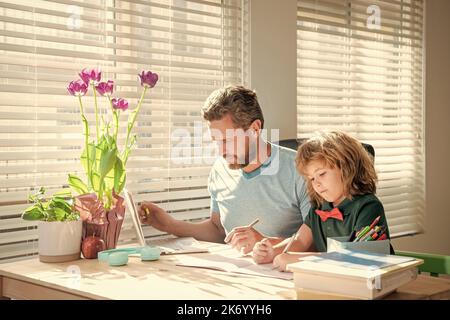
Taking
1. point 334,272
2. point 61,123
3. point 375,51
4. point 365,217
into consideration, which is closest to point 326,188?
point 365,217

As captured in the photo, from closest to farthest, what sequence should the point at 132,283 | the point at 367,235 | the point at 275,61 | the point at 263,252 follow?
the point at 132,283, the point at 367,235, the point at 263,252, the point at 275,61

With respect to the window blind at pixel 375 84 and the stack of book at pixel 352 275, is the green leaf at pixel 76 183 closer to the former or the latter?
the stack of book at pixel 352 275

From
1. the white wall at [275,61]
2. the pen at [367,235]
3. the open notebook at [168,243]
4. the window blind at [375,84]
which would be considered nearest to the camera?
the pen at [367,235]

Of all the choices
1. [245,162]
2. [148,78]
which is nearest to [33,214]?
[148,78]

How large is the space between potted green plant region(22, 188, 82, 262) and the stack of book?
0.77 meters

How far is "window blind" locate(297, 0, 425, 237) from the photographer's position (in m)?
3.29

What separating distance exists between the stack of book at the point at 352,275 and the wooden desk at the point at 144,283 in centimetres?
3

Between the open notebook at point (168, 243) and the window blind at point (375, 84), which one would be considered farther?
the window blind at point (375, 84)

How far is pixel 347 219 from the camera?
1.90m

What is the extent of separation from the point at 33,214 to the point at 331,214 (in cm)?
87

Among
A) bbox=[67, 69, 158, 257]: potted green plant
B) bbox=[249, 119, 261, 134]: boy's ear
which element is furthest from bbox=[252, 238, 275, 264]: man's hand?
bbox=[249, 119, 261, 134]: boy's ear

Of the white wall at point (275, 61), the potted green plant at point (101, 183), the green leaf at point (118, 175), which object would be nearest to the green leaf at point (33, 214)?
the potted green plant at point (101, 183)

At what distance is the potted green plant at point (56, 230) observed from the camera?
76.5 inches

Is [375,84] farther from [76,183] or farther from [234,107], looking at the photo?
[76,183]
